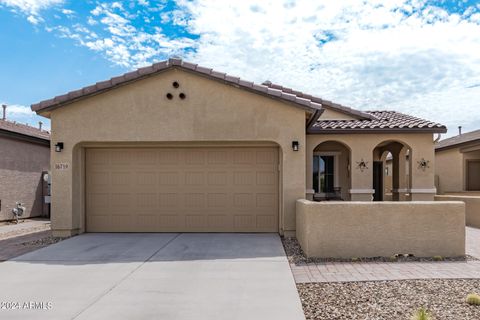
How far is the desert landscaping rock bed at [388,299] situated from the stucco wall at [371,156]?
21.1 feet

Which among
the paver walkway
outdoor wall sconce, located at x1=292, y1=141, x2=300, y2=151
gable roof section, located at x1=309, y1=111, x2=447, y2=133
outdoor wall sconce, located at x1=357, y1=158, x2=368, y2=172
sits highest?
gable roof section, located at x1=309, y1=111, x2=447, y2=133

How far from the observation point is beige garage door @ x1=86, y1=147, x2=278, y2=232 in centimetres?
1084

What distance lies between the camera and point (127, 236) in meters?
10.4

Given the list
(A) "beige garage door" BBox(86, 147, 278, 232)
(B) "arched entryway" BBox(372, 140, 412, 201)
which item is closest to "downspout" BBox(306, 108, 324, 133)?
(A) "beige garage door" BBox(86, 147, 278, 232)

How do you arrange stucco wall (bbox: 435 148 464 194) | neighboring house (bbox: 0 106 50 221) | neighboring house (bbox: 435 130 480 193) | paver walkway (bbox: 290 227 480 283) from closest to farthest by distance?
paver walkway (bbox: 290 227 480 283), neighboring house (bbox: 0 106 50 221), neighboring house (bbox: 435 130 480 193), stucco wall (bbox: 435 148 464 194)

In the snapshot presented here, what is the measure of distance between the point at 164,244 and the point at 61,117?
485cm

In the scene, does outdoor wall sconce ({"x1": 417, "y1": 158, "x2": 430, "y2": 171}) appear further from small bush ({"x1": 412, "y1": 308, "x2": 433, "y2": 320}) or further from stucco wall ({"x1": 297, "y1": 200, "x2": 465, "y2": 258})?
small bush ({"x1": 412, "y1": 308, "x2": 433, "y2": 320})

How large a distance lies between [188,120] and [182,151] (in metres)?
1.22

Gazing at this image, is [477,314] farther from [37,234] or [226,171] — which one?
[37,234]

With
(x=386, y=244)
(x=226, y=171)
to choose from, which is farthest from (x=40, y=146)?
(x=386, y=244)

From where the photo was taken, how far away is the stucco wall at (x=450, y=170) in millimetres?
19922

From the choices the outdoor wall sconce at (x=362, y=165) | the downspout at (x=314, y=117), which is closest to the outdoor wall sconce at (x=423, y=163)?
the outdoor wall sconce at (x=362, y=165)

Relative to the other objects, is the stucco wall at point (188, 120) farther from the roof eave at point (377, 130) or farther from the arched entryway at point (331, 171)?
the arched entryway at point (331, 171)

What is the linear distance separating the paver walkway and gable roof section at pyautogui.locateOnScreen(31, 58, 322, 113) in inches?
176
